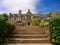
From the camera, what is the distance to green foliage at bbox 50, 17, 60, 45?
7.12 m

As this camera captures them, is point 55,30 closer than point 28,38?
Yes

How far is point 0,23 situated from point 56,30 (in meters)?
2.88

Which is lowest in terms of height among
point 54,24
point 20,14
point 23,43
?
point 23,43

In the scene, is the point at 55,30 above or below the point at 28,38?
above

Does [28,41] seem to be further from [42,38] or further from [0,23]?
[0,23]

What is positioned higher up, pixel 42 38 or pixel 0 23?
pixel 0 23

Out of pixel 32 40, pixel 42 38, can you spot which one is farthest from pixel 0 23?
pixel 42 38

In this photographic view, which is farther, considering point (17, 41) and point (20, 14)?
point (20, 14)

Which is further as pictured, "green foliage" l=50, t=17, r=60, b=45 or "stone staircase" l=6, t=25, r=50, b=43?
"stone staircase" l=6, t=25, r=50, b=43

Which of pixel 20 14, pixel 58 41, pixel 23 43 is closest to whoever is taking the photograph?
pixel 58 41

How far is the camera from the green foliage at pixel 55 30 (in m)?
7.12

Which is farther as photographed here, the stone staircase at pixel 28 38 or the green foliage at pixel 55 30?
the stone staircase at pixel 28 38

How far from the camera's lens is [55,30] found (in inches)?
286

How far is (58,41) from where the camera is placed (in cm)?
702
